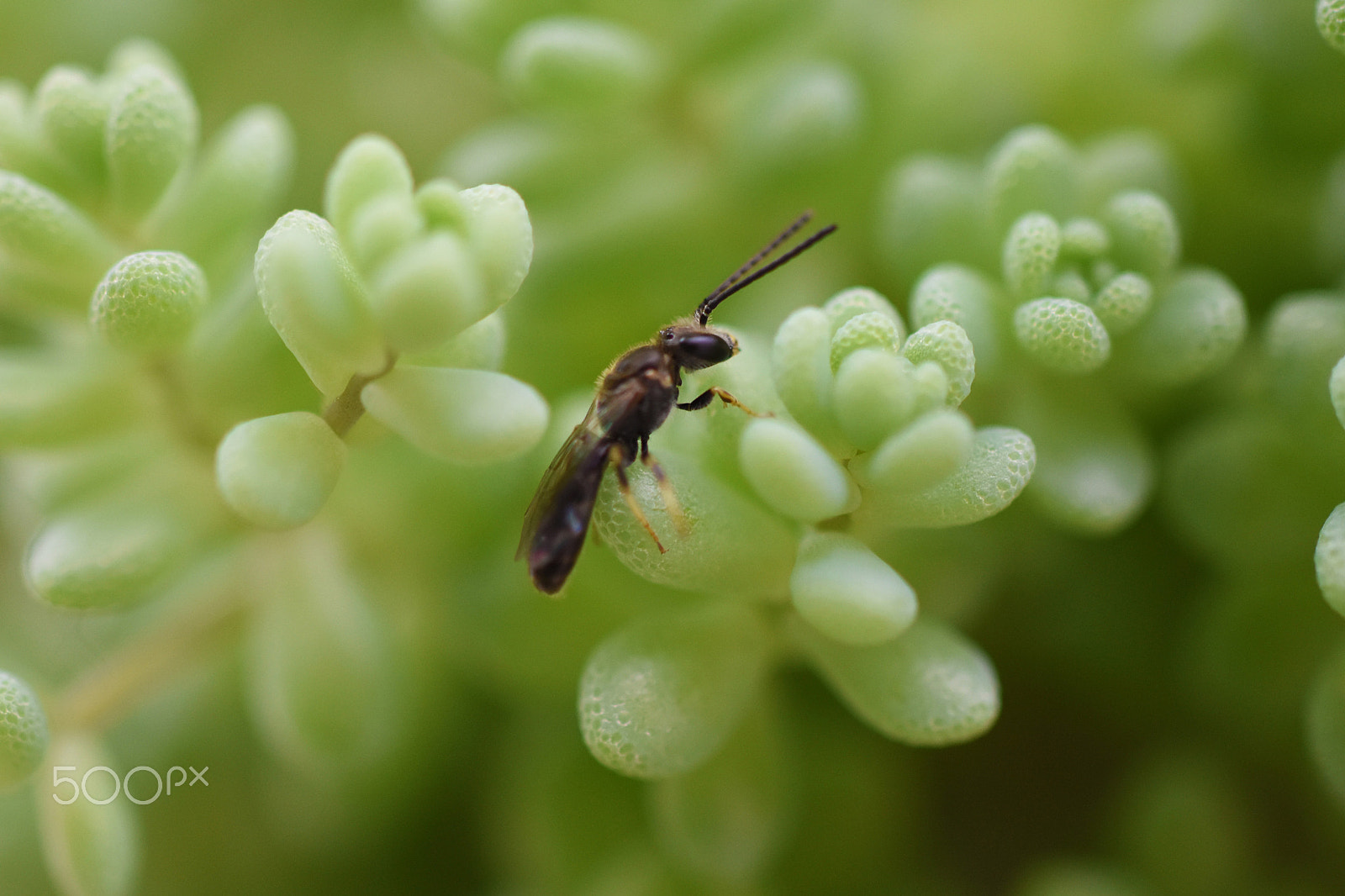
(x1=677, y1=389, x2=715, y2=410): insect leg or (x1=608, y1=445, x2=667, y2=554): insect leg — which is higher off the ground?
(x1=608, y1=445, x2=667, y2=554): insect leg

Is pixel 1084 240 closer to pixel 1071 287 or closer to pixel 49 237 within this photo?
pixel 1071 287

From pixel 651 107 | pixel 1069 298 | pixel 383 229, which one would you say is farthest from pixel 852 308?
pixel 651 107

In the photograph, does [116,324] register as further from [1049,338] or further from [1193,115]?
[1193,115]

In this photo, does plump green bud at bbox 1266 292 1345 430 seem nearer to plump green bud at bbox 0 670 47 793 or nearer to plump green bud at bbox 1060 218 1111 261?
plump green bud at bbox 1060 218 1111 261

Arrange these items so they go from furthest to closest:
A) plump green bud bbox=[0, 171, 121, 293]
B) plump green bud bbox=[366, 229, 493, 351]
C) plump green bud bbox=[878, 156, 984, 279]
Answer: plump green bud bbox=[878, 156, 984, 279] → plump green bud bbox=[0, 171, 121, 293] → plump green bud bbox=[366, 229, 493, 351]

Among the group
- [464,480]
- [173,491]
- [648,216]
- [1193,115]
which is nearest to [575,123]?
[648,216]

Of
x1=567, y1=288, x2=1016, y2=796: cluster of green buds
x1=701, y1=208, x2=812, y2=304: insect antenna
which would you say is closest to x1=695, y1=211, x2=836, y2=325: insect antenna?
x1=701, y1=208, x2=812, y2=304: insect antenna

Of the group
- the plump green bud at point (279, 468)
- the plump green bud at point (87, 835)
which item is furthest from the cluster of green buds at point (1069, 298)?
the plump green bud at point (87, 835)
